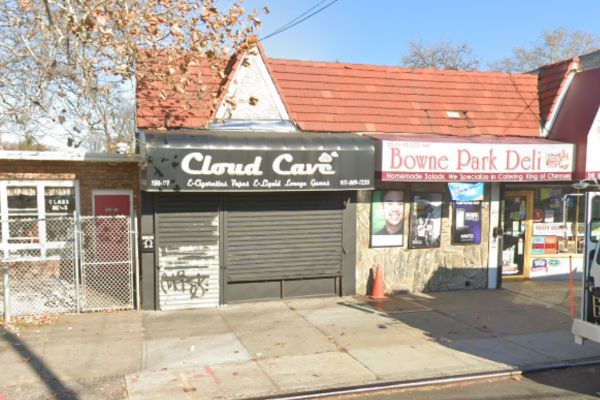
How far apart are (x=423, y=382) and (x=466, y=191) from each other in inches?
244

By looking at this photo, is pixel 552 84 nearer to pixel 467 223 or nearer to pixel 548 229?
pixel 548 229

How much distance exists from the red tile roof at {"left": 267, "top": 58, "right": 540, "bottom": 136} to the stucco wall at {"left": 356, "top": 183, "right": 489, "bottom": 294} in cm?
154

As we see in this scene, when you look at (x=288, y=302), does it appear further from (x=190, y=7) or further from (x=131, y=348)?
(x=190, y=7)

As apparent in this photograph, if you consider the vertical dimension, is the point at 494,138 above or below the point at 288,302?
above

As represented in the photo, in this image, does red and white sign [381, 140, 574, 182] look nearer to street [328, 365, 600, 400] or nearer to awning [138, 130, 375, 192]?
awning [138, 130, 375, 192]

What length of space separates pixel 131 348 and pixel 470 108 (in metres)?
9.26

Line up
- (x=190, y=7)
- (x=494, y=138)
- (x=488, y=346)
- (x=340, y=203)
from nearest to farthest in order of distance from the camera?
(x=488, y=346)
(x=190, y=7)
(x=340, y=203)
(x=494, y=138)

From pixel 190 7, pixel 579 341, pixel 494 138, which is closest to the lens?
→ pixel 579 341

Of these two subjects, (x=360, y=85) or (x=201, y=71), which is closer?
(x=201, y=71)

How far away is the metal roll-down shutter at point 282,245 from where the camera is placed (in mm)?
10125

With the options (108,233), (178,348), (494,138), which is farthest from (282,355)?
(494,138)

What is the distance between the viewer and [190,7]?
9.84m

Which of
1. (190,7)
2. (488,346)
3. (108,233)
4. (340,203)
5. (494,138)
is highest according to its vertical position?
(190,7)

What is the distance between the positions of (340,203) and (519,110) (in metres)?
5.44
